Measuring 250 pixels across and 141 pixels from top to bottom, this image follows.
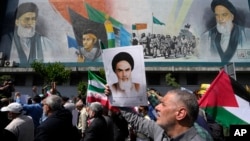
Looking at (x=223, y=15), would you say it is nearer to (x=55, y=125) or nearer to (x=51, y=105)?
(x=51, y=105)

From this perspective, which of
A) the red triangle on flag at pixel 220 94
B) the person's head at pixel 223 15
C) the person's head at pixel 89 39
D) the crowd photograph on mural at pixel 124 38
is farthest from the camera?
the person's head at pixel 89 39

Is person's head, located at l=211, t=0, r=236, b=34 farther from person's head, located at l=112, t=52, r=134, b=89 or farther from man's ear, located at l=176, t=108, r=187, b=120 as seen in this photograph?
man's ear, located at l=176, t=108, r=187, b=120

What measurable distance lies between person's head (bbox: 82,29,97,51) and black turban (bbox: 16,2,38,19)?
6.85 metres

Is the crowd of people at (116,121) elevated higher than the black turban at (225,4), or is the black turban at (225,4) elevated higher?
the black turban at (225,4)

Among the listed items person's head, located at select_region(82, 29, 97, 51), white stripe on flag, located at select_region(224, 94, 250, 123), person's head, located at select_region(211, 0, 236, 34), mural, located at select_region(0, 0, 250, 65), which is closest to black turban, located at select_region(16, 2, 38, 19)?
mural, located at select_region(0, 0, 250, 65)

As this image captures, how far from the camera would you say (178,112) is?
219 centimetres

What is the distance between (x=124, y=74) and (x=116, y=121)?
2.87 metres

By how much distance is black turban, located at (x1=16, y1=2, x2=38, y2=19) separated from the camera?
44.7 meters

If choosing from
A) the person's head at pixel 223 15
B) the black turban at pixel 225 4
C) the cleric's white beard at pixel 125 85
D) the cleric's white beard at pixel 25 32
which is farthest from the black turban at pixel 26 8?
the cleric's white beard at pixel 125 85

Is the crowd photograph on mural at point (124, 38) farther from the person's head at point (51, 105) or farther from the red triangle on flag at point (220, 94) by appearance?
the red triangle on flag at point (220, 94)

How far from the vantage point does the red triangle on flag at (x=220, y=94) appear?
447 centimetres

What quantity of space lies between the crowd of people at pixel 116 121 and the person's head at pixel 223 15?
37.4 meters

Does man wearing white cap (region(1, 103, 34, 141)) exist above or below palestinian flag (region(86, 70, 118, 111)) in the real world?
below

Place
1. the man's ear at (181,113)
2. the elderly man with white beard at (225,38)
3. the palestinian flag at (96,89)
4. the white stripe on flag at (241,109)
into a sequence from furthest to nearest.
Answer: the elderly man with white beard at (225,38) < the palestinian flag at (96,89) < the white stripe on flag at (241,109) < the man's ear at (181,113)
